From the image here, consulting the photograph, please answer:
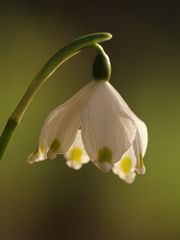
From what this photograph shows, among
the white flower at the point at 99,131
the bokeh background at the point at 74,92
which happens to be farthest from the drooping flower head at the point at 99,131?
the bokeh background at the point at 74,92

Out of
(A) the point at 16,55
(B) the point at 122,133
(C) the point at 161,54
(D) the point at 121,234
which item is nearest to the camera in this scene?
(B) the point at 122,133

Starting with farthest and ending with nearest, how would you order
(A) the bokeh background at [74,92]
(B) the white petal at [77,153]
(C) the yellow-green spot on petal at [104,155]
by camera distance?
1. (A) the bokeh background at [74,92]
2. (B) the white petal at [77,153]
3. (C) the yellow-green spot on petal at [104,155]

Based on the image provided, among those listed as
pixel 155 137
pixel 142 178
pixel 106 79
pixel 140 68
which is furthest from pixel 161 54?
pixel 106 79

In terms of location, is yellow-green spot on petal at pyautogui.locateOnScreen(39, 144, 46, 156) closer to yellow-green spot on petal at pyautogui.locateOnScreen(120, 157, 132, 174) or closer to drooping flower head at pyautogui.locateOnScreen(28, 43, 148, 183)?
drooping flower head at pyautogui.locateOnScreen(28, 43, 148, 183)

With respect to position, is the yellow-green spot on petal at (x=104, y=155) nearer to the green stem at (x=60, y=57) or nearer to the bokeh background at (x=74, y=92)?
the green stem at (x=60, y=57)

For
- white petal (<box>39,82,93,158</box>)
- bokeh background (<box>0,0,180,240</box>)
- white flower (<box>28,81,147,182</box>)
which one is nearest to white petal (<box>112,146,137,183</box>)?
white flower (<box>28,81,147,182</box>)

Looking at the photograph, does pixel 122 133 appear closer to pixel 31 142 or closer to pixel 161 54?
pixel 31 142
